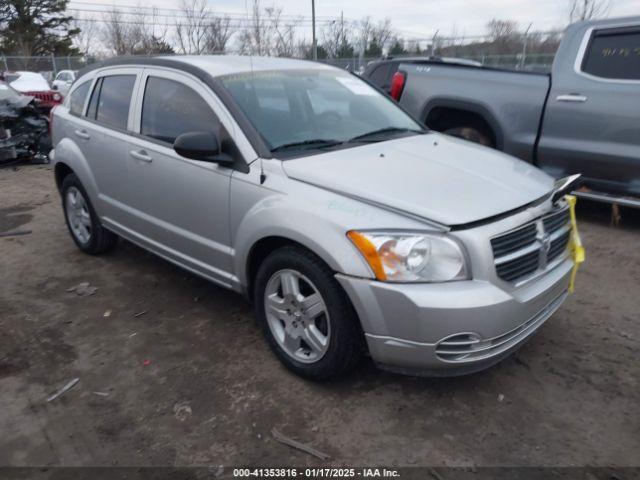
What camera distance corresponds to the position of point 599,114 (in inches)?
194

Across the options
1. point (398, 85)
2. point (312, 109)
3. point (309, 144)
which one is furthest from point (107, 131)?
point (398, 85)

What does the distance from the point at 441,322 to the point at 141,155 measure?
2514 mm

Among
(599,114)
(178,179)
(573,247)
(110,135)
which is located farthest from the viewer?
(599,114)

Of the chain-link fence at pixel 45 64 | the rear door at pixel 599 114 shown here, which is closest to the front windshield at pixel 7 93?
the rear door at pixel 599 114

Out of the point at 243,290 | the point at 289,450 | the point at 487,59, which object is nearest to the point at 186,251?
the point at 243,290

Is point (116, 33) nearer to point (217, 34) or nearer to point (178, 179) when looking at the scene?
point (217, 34)

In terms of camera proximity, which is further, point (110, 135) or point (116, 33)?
point (116, 33)

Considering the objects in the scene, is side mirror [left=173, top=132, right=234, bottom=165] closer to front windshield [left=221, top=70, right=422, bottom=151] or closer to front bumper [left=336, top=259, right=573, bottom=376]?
front windshield [left=221, top=70, right=422, bottom=151]

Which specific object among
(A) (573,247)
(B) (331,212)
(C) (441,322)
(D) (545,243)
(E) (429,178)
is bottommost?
(C) (441,322)

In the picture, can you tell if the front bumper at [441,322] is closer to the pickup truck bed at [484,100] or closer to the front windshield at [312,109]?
the front windshield at [312,109]

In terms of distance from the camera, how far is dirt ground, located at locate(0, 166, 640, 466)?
97.0 inches

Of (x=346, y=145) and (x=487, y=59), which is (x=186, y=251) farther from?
(x=487, y=59)

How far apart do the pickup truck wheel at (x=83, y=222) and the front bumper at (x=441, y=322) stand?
312cm

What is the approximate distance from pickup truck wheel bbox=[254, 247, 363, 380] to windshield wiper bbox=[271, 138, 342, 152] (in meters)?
0.65
